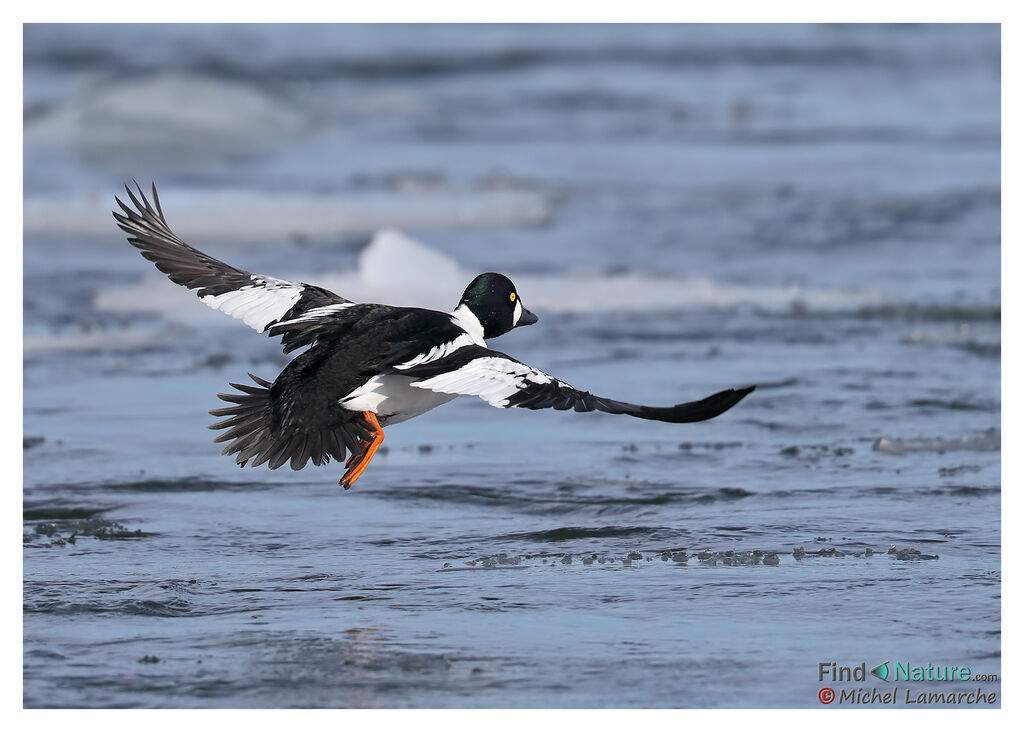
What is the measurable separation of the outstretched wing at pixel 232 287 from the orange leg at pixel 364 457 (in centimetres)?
68

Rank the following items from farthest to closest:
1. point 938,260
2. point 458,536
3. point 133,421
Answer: point 938,260
point 133,421
point 458,536

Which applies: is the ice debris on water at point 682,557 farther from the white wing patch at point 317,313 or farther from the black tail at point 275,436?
the white wing patch at point 317,313

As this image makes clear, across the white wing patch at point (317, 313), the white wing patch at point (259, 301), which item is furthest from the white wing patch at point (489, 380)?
the white wing patch at point (259, 301)

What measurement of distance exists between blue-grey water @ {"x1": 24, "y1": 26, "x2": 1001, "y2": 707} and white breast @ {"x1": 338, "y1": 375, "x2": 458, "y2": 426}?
0.60 metres

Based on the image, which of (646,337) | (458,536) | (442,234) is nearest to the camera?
(458,536)

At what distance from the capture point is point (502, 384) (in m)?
6.05

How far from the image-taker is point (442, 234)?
45.6 ft

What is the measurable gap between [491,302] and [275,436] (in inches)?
63.3

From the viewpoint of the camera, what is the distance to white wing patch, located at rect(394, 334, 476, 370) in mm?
6320

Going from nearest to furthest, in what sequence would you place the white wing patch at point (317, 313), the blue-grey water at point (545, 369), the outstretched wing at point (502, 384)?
1. the blue-grey water at point (545, 369)
2. the outstretched wing at point (502, 384)
3. the white wing patch at point (317, 313)

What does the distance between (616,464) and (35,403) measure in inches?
147

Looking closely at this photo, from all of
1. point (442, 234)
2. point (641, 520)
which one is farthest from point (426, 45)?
point (641, 520)

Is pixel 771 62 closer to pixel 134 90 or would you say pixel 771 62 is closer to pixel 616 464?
pixel 134 90

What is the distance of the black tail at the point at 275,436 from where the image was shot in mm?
6305
